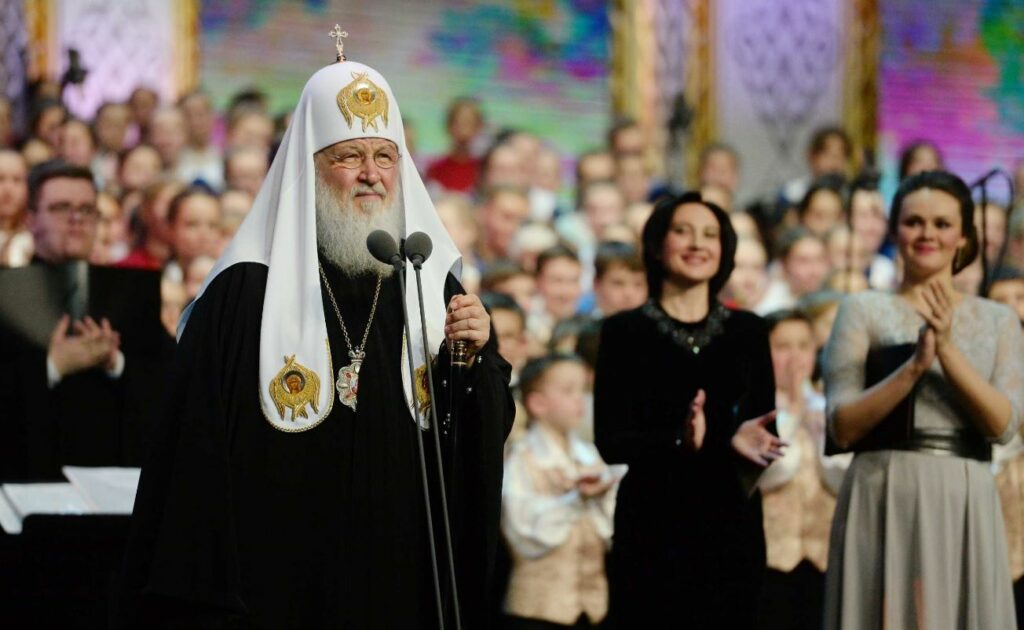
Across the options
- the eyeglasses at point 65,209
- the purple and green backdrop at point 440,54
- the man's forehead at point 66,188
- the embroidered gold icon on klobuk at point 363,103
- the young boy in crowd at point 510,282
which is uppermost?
the purple and green backdrop at point 440,54

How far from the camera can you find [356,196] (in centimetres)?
501

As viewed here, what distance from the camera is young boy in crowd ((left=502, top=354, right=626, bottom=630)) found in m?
7.34

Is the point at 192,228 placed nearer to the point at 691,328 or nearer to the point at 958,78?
the point at 691,328

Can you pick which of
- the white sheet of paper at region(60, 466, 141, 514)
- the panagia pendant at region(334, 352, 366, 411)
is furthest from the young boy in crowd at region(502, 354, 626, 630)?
the panagia pendant at region(334, 352, 366, 411)

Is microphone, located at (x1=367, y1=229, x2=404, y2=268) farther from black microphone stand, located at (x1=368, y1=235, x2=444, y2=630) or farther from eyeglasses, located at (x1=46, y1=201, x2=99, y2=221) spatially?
eyeglasses, located at (x1=46, y1=201, x2=99, y2=221)

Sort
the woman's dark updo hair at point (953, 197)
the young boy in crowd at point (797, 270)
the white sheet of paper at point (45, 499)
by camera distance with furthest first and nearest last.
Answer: the young boy in crowd at point (797, 270)
the woman's dark updo hair at point (953, 197)
the white sheet of paper at point (45, 499)

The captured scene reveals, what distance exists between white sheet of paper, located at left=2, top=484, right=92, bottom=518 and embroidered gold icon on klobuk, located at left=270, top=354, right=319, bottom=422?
1289 mm

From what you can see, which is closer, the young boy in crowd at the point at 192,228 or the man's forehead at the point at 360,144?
the man's forehead at the point at 360,144

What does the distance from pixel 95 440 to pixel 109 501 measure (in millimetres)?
963

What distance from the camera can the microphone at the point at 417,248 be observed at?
177 inches

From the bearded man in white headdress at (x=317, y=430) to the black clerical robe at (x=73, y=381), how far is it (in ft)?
Result: 6.50

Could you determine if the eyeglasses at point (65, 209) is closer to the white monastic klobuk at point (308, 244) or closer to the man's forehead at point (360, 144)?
the white monastic klobuk at point (308, 244)

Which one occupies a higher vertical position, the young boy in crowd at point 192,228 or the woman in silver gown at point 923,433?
the young boy in crowd at point 192,228

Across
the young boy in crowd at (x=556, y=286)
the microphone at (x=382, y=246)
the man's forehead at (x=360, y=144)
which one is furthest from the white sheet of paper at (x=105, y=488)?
the young boy in crowd at (x=556, y=286)
